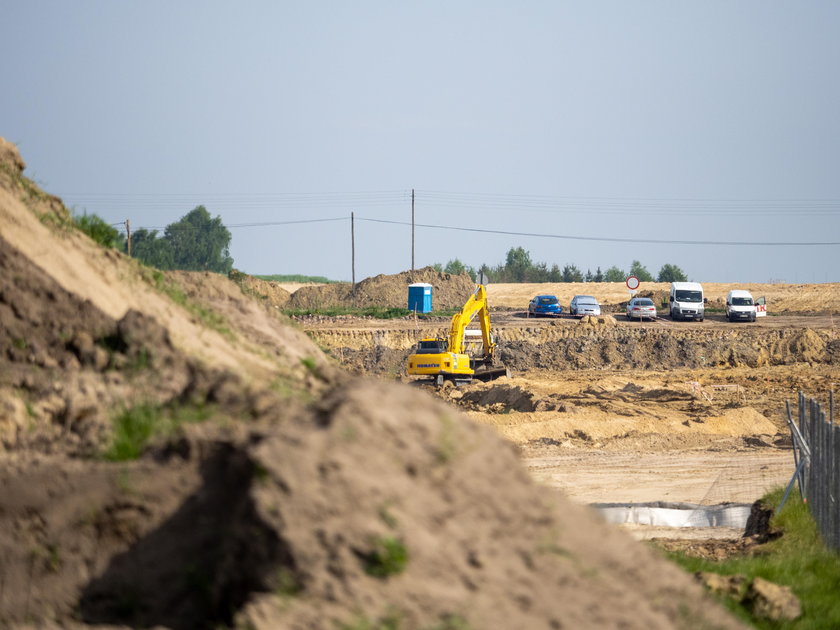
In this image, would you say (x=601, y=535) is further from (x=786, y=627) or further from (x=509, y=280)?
(x=509, y=280)

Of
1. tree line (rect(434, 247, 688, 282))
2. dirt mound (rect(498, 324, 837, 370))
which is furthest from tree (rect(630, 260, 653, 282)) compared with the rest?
dirt mound (rect(498, 324, 837, 370))

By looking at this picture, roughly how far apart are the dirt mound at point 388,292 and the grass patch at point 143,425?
223 ft

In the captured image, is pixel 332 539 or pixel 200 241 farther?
pixel 200 241

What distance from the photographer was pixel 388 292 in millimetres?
76000

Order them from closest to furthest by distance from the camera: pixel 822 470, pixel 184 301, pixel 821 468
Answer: pixel 184 301, pixel 822 470, pixel 821 468

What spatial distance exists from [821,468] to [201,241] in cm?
7864

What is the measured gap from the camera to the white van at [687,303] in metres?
58.6

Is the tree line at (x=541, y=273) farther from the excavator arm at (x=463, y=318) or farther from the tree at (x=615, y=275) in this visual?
the excavator arm at (x=463, y=318)

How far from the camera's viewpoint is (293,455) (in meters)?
4.57

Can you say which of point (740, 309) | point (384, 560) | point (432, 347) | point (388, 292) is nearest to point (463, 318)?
point (432, 347)

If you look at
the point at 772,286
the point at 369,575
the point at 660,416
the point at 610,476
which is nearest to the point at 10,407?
the point at 369,575

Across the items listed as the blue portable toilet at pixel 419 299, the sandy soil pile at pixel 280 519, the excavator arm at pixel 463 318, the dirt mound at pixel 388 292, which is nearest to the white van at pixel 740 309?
the blue portable toilet at pixel 419 299

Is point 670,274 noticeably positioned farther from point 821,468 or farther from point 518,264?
point 821,468

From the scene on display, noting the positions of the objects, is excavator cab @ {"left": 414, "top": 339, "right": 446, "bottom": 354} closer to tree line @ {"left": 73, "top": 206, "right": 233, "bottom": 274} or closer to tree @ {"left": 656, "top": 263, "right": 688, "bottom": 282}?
tree line @ {"left": 73, "top": 206, "right": 233, "bottom": 274}
